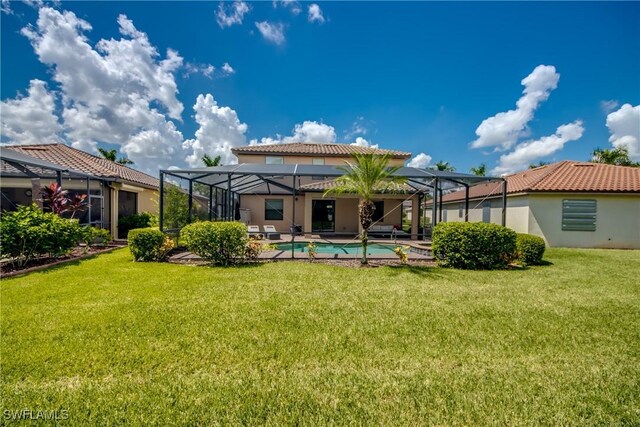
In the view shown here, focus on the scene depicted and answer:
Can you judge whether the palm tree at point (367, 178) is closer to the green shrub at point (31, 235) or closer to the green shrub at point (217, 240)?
the green shrub at point (217, 240)

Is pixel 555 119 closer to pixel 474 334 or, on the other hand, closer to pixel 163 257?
pixel 474 334

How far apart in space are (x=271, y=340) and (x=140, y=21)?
13.9 meters

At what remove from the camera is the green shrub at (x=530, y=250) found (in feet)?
33.7

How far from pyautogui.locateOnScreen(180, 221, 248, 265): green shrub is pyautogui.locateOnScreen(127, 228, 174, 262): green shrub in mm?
1145

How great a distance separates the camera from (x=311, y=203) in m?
20.1

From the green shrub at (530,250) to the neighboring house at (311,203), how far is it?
9060mm

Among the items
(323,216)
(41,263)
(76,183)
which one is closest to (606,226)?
(323,216)

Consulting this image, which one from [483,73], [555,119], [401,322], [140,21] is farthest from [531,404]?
[555,119]

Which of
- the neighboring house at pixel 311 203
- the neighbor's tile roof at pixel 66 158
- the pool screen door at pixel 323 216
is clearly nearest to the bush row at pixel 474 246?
the neighboring house at pixel 311 203

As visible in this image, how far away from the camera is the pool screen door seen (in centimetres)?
2116

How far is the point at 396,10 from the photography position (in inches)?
463

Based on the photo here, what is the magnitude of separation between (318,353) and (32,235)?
10025 millimetres

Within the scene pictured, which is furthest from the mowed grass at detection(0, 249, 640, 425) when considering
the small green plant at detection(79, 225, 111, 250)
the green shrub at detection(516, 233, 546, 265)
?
the small green plant at detection(79, 225, 111, 250)

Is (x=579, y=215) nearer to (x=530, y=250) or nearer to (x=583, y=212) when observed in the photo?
(x=583, y=212)
